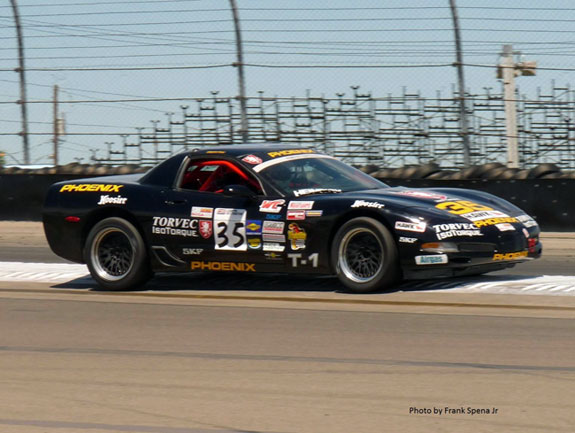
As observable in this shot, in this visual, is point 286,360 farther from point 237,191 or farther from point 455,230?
point 237,191

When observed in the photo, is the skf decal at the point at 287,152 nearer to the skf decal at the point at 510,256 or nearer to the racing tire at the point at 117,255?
the racing tire at the point at 117,255

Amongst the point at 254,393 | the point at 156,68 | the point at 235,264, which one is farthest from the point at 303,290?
the point at 156,68

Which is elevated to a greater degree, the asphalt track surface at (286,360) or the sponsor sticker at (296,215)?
the sponsor sticker at (296,215)

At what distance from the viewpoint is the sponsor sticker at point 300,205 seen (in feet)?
28.6

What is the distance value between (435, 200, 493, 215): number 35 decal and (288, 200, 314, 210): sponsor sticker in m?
1.03

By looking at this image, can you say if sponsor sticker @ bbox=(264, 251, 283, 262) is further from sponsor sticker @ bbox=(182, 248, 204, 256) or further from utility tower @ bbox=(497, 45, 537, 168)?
utility tower @ bbox=(497, 45, 537, 168)

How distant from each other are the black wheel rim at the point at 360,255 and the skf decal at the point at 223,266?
0.84m

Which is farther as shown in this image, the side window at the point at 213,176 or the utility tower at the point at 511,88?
the utility tower at the point at 511,88

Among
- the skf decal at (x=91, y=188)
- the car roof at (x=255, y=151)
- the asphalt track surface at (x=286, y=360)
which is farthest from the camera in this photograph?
the skf decal at (x=91, y=188)

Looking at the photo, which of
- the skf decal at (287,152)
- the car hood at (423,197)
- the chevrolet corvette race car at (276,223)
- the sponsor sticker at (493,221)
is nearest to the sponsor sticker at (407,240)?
the chevrolet corvette race car at (276,223)

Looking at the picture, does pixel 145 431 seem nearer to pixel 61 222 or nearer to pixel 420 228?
pixel 420 228

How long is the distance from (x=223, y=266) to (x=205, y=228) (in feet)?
1.19

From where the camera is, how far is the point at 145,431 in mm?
4543

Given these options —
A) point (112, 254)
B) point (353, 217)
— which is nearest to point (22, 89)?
point (112, 254)
